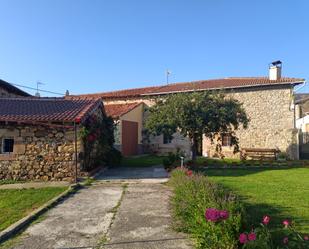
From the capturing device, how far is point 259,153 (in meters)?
24.1

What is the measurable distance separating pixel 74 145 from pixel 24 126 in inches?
87.6

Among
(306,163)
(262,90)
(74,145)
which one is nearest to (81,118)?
(74,145)

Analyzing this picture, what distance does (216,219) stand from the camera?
4.87 metres

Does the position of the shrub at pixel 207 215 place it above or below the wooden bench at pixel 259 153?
below

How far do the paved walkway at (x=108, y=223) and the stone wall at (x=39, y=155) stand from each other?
126 inches

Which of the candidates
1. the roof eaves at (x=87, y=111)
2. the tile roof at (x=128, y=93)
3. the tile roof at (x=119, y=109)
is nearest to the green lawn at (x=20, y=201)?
the roof eaves at (x=87, y=111)

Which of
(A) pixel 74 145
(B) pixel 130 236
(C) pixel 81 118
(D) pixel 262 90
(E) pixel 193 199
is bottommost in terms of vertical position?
(B) pixel 130 236

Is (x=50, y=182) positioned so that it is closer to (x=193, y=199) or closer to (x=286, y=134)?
(x=193, y=199)

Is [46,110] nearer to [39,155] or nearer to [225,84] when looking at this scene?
[39,155]

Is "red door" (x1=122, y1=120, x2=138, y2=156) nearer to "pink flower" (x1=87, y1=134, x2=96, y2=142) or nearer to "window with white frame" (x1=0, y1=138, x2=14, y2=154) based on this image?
"pink flower" (x1=87, y1=134, x2=96, y2=142)

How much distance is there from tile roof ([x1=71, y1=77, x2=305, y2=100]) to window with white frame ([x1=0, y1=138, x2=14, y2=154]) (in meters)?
14.8

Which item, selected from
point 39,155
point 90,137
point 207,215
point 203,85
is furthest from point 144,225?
point 203,85

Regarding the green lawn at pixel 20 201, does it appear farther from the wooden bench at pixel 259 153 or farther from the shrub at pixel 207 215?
the wooden bench at pixel 259 153

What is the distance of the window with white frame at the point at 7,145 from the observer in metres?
14.5
